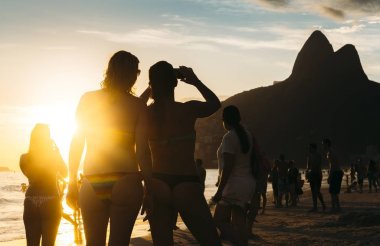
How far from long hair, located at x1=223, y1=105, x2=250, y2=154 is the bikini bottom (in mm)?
2187

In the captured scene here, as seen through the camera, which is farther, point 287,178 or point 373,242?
point 287,178

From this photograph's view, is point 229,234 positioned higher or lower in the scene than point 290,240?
higher

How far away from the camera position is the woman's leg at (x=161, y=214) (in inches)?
186

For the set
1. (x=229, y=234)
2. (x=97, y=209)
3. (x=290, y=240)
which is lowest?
(x=290, y=240)

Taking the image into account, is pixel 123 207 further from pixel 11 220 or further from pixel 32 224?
pixel 11 220

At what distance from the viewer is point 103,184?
14.1 ft

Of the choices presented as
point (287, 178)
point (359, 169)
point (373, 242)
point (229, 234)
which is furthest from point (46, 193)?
point (359, 169)

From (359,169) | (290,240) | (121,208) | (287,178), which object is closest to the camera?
(121,208)

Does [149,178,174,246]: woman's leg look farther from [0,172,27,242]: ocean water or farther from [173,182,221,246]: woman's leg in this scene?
[0,172,27,242]: ocean water

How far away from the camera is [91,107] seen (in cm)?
443

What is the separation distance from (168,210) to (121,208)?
61 cm

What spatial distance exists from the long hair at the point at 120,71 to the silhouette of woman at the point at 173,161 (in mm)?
366

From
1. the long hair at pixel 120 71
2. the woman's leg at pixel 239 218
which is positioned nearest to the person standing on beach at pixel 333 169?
the woman's leg at pixel 239 218

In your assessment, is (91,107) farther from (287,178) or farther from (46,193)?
(287,178)
